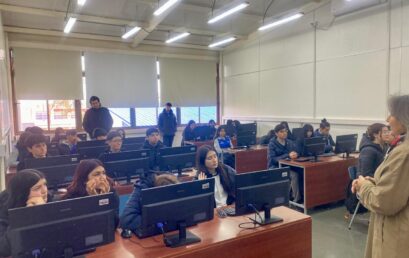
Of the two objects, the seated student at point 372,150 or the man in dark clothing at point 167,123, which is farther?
the man in dark clothing at point 167,123

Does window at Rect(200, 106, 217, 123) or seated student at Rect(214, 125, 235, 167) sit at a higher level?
window at Rect(200, 106, 217, 123)

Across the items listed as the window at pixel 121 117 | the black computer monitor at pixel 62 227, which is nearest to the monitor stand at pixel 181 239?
the black computer monitor at pixel 62 227

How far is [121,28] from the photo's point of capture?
7.82 m

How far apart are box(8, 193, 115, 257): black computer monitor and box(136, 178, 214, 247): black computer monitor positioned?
214 millimetres

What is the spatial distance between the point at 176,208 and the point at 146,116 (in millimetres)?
7552

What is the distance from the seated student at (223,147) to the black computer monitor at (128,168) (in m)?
2.50

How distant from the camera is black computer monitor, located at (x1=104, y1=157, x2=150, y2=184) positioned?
3268mm

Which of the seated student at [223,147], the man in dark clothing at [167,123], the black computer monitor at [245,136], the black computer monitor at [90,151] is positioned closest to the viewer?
the black computer monitor at [90,151]

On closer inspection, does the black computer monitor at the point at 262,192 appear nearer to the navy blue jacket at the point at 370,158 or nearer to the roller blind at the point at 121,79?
the navy blue jacket at the point at 370,158

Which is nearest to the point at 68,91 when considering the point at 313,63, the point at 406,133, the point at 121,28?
the point at 121,28

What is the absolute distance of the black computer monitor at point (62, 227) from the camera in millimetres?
1438

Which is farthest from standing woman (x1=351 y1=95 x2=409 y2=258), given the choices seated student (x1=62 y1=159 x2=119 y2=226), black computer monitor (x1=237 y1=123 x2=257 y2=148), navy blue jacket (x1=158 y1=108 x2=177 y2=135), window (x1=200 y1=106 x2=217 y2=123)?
window (x1=200 y1=106 x2=217 y2=123)

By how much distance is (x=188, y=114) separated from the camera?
1001 centimetres

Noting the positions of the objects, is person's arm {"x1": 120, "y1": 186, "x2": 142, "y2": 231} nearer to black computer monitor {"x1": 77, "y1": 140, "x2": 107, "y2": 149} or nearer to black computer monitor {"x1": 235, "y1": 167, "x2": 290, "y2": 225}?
black computer monitor {"x1": 235, "y1": 167, "x2": 290, "y2": 225}
